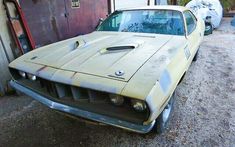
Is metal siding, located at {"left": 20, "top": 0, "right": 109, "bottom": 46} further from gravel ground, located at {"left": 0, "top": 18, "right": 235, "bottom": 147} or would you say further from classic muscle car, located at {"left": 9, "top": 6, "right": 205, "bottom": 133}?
classic muscle car, located at {"left": 9, "top": 6, "right": 205, "bottom": 133}

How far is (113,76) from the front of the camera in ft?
6.03

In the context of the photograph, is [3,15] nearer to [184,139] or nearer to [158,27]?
[158,27]

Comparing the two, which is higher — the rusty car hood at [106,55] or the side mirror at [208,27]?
the rusty car hood at [106,55]

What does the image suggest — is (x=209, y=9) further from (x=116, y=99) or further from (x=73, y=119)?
(x=116, y=99)

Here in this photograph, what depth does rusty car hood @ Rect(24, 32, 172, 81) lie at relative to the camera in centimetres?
197

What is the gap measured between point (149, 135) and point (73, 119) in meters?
1.05

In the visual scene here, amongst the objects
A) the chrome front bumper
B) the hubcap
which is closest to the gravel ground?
the hubcap

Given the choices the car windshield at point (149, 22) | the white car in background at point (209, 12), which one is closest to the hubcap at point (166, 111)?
the car windshield at point (149, 22)

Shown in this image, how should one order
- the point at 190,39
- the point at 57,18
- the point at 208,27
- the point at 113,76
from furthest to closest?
the point at 208,27, the point at 57,18, the point at 190,39, the point at 113,76

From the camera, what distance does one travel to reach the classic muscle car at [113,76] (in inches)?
67.9

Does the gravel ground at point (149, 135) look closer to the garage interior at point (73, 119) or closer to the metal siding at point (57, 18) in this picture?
the garage interior at point (73, 119)

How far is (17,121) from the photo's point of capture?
284 centimetres

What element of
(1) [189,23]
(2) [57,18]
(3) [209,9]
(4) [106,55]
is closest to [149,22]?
(1) [189,23]

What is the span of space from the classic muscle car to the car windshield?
0.04m
